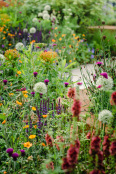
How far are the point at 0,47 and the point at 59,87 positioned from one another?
2329mm

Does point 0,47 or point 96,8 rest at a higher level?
point 96,8

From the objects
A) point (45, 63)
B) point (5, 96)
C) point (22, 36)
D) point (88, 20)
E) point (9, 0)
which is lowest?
point (5, 96)

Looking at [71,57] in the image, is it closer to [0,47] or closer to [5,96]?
[0,47]

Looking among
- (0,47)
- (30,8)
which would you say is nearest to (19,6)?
(30,8)

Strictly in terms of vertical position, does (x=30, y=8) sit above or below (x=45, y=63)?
above

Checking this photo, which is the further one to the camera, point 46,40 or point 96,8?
point 96,8

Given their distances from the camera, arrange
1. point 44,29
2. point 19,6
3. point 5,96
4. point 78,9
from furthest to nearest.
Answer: point 19,6
point 78,9
point 44,29
point 5,96

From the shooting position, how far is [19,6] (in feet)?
25.7

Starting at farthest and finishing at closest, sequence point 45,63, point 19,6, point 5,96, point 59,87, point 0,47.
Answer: point 19,6 → point 0,47 → point 45,63 → point 59,87 → point 5,96

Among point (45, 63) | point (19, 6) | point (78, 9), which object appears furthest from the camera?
point (19, 6)

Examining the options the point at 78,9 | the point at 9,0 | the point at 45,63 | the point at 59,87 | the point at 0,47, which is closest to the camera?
the point at 59,87

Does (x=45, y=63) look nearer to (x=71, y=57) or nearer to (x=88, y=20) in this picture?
(x=71, y=57)

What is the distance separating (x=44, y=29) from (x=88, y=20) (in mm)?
1989

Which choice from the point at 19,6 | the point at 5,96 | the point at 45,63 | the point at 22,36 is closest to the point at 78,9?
the point at 19,6
